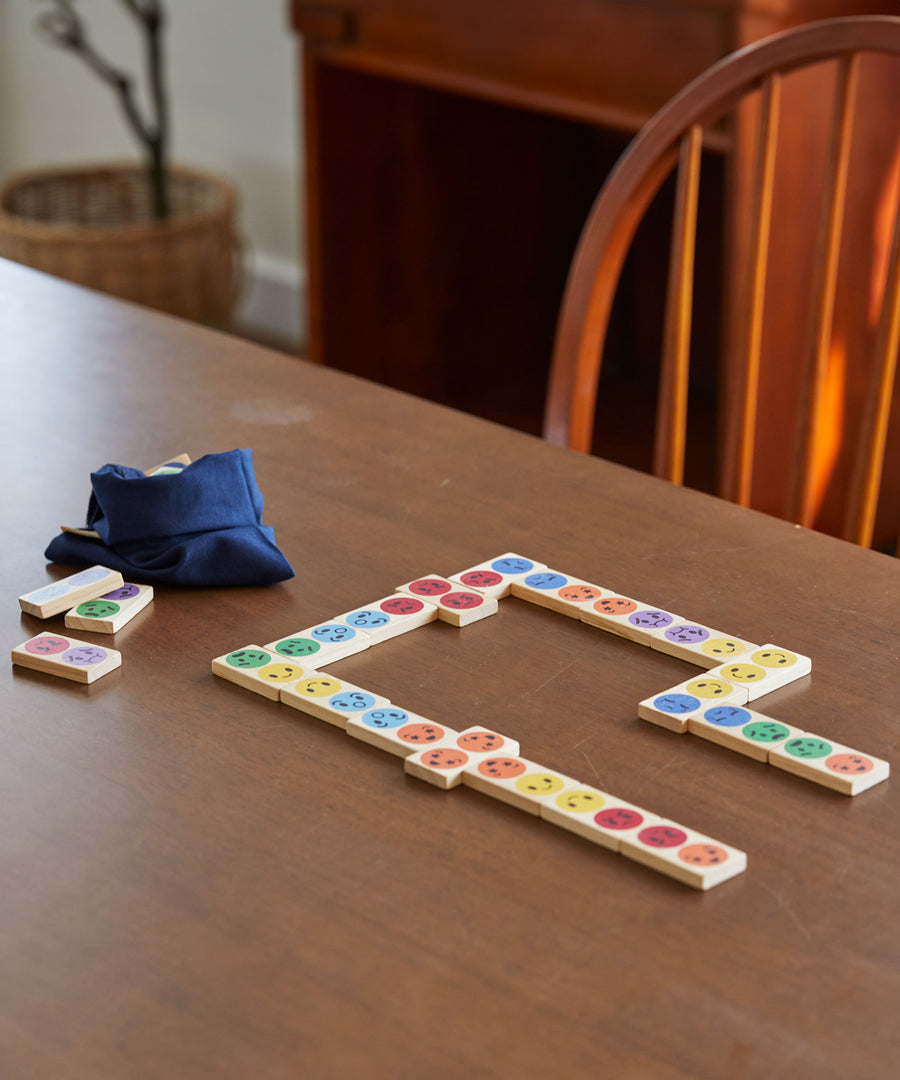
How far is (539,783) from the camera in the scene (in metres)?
0.62

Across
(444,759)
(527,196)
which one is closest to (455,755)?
(444,759)

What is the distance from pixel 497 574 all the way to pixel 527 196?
2236 mm

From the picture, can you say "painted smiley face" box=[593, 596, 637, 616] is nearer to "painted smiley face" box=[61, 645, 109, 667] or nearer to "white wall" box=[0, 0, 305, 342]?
"painted smiley face" box=[61, 645, 109, 667]

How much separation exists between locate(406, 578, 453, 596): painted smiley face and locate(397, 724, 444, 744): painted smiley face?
0.43 ft

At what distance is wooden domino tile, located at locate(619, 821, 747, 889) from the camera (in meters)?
0.57

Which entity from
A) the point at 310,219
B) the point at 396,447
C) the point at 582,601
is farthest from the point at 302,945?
the point at 310,219

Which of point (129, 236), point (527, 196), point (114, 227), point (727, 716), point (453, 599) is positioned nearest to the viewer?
point (727, 716)

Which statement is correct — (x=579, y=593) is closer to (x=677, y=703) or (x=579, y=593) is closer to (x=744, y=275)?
(x=677, y=703)

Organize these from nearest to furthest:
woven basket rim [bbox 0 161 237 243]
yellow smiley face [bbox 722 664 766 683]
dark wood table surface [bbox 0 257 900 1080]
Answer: dark wood table surface [bbox 0 257 900 1080], yellow smiley face [bbox 722 664 766 683], woven basket rim [bbox 0 161 237 243]

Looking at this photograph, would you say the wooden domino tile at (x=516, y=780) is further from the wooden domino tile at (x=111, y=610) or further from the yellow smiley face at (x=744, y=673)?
the wooden domino tile at (x=111, y=610)

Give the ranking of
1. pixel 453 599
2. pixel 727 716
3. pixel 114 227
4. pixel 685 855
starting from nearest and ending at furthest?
pixel 685 855 < pixel 727 716 < pixel 453 599 < pixel 114 227

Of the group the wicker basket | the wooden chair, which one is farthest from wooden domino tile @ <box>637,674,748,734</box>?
the wicker basket

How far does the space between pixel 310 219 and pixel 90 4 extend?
1.50 meters

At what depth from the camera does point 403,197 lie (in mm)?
2791
